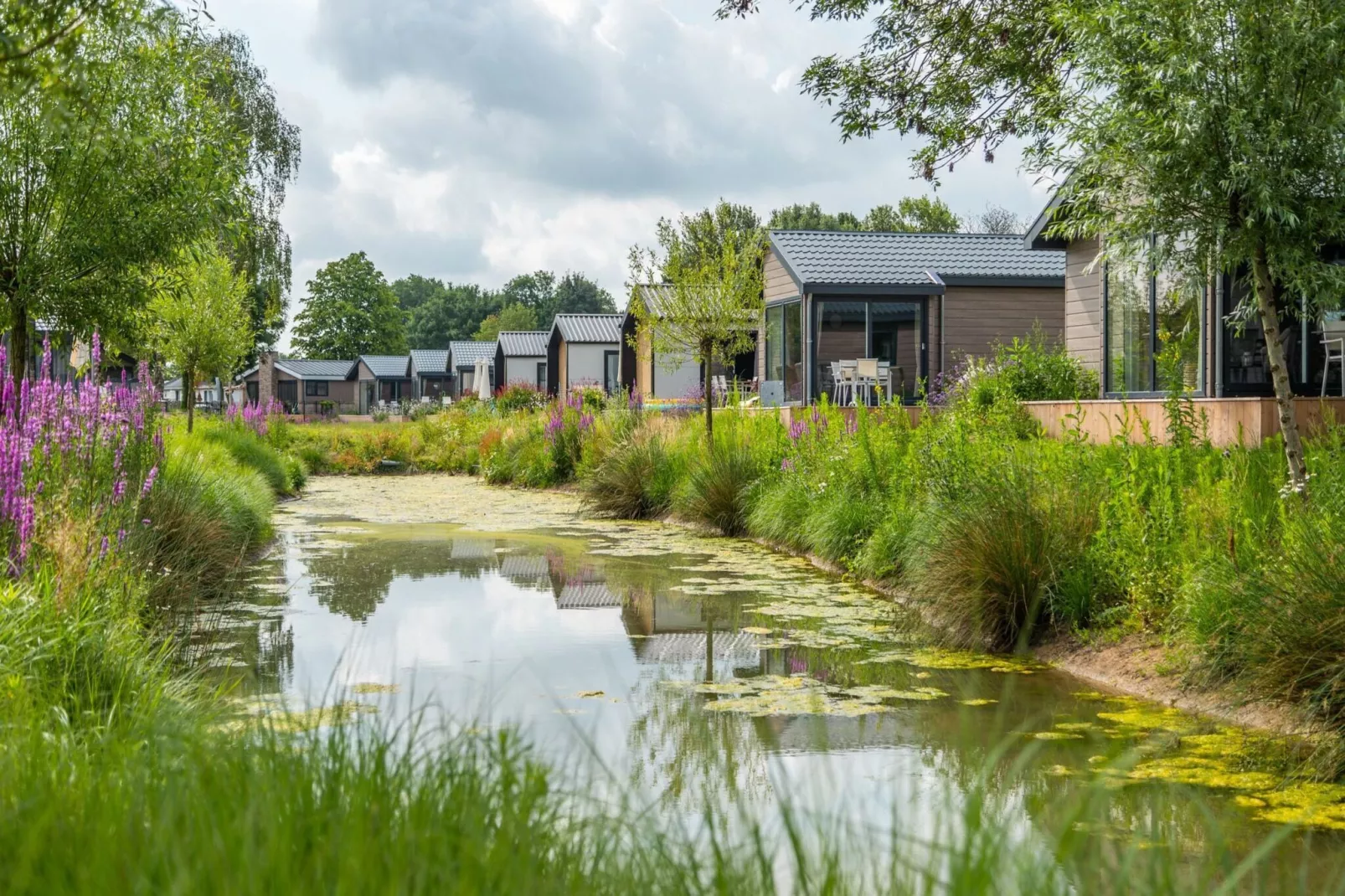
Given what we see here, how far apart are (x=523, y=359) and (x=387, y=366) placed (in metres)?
27.0

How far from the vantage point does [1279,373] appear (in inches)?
298

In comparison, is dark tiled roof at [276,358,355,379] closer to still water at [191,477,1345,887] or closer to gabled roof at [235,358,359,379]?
gabled roof at [235,358,359,379]

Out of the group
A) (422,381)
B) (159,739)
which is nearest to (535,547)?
(159,739)

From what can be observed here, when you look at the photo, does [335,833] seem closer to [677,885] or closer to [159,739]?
[677,885]

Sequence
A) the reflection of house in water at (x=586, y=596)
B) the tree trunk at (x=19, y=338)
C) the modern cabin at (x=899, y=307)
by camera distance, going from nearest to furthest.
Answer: the reflection of house in water at (x=586, y=596) → the tree trunk at (x=19, y=338) → the modern cabin at (x=899, y=307)

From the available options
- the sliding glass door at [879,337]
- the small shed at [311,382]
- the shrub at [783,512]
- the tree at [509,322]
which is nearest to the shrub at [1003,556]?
the shrub at [783,512]

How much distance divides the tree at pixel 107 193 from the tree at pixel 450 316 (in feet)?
330

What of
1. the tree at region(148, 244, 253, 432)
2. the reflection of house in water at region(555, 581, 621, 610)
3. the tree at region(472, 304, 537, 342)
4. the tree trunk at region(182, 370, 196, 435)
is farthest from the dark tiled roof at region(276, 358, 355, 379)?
the reflection of house in water at region(555, 581, 621, 610)

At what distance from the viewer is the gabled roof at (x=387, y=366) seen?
253 ft

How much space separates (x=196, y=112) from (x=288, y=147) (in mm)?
24097

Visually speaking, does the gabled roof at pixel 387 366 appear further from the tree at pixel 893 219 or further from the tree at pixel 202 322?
the tree at pixel 202 322

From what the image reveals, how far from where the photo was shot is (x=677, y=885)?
2.41 metres

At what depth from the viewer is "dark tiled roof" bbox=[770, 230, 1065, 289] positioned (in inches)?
922

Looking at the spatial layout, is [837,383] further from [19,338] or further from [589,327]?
[589,327]
